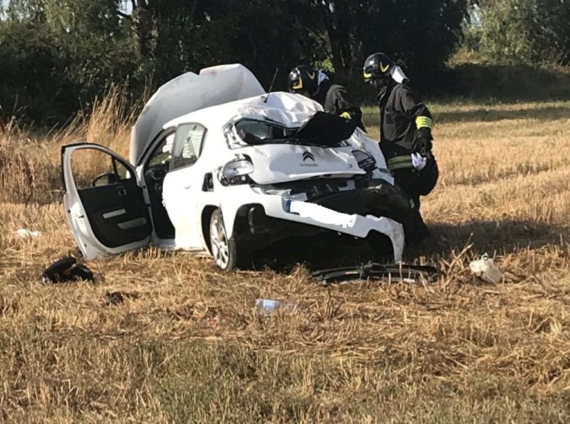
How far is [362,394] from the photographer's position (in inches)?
176

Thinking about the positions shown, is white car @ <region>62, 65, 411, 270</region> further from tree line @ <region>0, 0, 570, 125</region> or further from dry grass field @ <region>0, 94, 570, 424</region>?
tree line @ <region>0, 0, 570, 125</region>

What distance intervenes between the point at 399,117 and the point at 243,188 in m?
2.18

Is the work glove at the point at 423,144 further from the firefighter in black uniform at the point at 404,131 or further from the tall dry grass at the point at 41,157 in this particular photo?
the tall dry grass at the point at 41,157

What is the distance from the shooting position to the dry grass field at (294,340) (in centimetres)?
433

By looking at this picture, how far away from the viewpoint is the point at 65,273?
747cm

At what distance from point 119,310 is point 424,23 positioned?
34.6 metres

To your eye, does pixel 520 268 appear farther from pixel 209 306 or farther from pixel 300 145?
pixel 209 306

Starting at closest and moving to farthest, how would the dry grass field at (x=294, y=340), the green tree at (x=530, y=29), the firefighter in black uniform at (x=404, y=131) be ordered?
the dry grass field at (x=294, y=340) → the firefighter in black uniform at (x=404, y=131) → the green tree at (x=530, y=29)

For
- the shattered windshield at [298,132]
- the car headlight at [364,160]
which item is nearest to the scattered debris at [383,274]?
the car headlight at [364,160]

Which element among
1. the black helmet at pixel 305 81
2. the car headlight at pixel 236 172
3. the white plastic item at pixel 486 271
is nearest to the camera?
the white plastic item at pixel 486 271

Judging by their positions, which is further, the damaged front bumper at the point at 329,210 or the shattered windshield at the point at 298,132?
the shattered windshield at the point at 298,132

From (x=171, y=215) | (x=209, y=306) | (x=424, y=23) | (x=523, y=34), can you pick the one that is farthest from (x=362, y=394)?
(x=523, y=34)

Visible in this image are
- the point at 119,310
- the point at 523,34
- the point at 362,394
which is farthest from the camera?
the point at 523,34

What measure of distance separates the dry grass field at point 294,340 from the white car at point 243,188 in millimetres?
325
